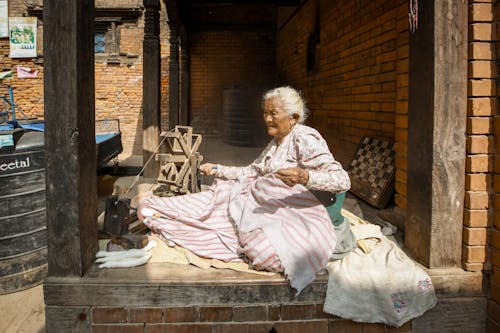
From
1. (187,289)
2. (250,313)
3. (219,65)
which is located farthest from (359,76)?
(219,65)

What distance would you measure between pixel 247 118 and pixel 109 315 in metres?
8.07

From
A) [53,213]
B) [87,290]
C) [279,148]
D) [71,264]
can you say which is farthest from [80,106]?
[279,148]

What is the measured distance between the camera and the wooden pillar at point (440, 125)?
2281mm

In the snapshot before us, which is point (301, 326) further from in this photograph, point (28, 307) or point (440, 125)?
point (28, 307)

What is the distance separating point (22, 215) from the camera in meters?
3.89

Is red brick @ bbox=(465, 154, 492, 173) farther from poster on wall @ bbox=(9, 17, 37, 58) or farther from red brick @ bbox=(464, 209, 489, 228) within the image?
poster on wall @ bbox=(9, 17, 37, 58)

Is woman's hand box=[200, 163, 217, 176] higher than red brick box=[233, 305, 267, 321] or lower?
higher

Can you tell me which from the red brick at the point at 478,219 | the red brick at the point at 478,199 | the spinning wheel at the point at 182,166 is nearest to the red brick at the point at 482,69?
the red brick at the point at 478,199

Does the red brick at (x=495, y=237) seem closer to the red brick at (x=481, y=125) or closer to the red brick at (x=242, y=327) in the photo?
the red brick at (x=481, y=125)

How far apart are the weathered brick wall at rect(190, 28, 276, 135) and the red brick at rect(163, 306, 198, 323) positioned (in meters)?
9.69

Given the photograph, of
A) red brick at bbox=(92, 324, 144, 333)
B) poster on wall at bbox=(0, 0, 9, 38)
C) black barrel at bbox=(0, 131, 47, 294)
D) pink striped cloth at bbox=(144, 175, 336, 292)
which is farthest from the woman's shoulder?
poster on wall at bbox=(0, 0, 9, 38)

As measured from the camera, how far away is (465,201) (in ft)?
7.79

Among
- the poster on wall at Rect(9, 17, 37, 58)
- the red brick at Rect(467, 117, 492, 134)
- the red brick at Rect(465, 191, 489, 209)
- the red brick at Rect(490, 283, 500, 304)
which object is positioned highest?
the poster on wall at Rect(9, 17, 37, 58)

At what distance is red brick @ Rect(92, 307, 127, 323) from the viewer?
90.7 inches
